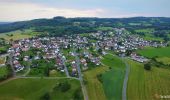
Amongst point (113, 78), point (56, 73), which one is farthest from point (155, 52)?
point (56, 73)

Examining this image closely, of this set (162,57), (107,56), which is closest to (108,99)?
(107,56)

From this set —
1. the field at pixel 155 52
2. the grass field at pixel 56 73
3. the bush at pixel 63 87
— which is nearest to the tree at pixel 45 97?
the bush at pixel 63 87

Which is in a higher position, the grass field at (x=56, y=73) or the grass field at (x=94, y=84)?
the grass field at (x=56, y=73)

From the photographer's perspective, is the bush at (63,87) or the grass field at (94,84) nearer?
the grass field at (94,84)

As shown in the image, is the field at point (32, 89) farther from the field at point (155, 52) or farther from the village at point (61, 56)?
the field at point (155, 52)

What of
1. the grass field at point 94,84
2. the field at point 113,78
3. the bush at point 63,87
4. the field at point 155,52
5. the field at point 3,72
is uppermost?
the field at point 3,72

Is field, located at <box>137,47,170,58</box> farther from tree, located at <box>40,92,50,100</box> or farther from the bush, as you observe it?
tree, located at <box>40,92,50,100</box>

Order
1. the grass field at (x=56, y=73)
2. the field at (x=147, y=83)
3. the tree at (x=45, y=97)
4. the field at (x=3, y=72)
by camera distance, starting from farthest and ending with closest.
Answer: the grass field at (x=56, y=73) → the field at (x=3, y=72) → the field at (x=147, y=83) → the tree at (x=45, y=97)

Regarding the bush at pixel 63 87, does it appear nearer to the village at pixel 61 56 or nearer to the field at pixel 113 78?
the village at pixel 61 56

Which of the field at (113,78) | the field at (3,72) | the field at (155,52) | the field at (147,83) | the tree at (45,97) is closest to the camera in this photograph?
the tree at (45,97)
